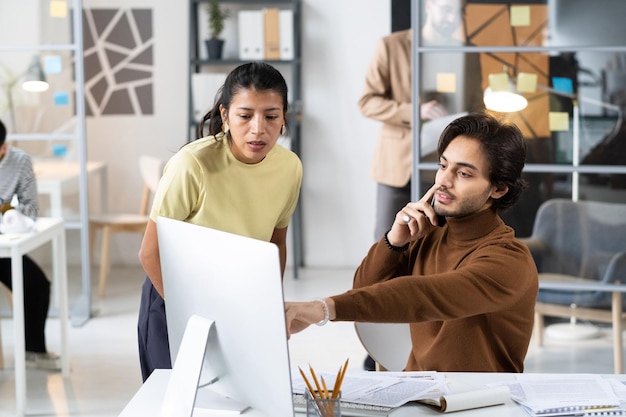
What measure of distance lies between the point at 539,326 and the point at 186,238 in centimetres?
310

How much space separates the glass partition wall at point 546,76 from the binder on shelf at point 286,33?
192 cm

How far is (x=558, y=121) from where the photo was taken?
433cm

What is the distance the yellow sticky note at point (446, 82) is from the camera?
4.40 m

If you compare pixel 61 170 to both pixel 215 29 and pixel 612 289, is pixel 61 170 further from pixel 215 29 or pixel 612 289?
pixel 612 289

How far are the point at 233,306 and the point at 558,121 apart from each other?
298cm

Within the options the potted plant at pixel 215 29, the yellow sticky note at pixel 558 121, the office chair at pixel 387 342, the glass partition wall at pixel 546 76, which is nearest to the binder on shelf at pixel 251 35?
the potted plant at pixel 215 29

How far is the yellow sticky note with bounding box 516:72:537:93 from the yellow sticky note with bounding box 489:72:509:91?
0.05 metres

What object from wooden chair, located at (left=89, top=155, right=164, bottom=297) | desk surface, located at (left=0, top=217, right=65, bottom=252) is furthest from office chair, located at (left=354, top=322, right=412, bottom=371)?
wooden chair, located at (left=89, top=155, right=164, bottom=297)

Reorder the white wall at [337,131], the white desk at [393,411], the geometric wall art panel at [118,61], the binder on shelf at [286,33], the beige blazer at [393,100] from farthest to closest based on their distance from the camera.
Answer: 1. the geometric wall art panel at [118,61]
2. the white wall at [337,131]
3. the binder on shelf at [286,33]
4. the beige blazer at [393,100]
5. the white desk at [393,411]

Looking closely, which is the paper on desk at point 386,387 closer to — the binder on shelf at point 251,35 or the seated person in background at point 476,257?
the seated person in background at point 476,257

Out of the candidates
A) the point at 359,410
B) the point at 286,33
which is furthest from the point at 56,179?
the point at 359,410

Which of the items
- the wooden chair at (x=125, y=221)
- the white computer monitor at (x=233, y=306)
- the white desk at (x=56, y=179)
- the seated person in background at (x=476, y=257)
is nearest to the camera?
the white computer monitor at (x=233, y=306)

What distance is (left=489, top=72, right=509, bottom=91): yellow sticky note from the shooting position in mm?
4355

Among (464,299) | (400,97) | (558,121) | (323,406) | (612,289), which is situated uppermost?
(400,97)
